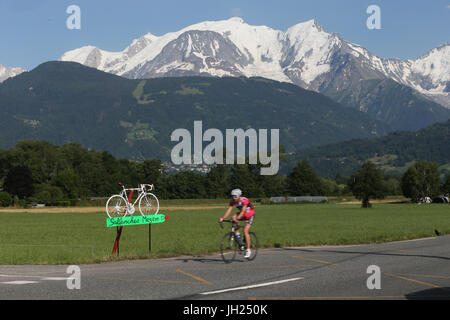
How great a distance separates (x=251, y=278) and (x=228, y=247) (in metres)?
4.20

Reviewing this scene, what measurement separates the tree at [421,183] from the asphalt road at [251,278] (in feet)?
534

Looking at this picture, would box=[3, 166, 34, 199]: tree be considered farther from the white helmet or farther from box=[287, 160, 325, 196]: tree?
the white helmet

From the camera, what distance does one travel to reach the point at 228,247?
22984 millimetres

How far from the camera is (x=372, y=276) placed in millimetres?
18750

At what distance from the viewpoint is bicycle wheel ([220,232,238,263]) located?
22.9 m

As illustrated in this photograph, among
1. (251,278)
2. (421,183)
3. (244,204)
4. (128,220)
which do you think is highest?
(421,183)

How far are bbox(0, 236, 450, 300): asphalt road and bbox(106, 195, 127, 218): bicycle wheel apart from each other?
36.0 feet

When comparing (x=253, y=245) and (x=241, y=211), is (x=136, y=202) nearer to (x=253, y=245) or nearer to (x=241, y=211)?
(x=253, y=245)

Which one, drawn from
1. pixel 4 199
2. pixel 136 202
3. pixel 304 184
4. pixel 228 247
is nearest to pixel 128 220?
pixel 228 247

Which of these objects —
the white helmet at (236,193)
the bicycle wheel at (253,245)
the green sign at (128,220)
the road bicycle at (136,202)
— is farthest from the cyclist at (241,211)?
the road bicycle at (136,202)

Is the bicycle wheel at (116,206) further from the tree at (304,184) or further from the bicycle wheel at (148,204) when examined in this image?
the tree at (304,184)

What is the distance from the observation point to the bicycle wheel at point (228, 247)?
22.9 metres

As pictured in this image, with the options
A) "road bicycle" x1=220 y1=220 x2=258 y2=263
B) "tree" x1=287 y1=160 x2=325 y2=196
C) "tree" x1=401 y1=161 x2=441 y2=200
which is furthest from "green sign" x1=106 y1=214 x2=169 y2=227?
"tree" x1=401 y1=161 x2=441 y2=200
